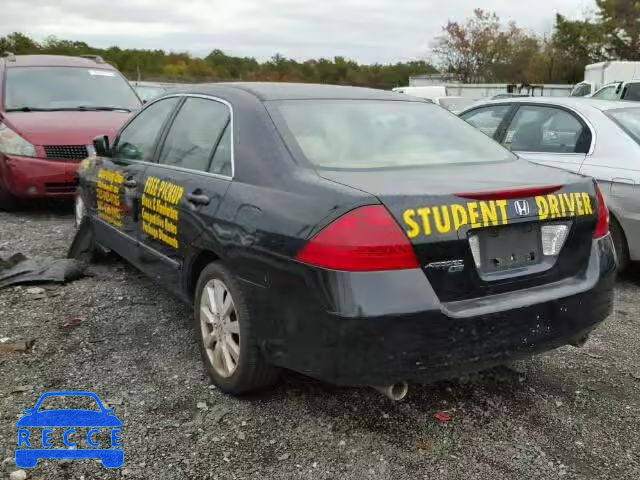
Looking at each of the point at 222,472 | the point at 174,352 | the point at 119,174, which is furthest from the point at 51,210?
the point at 222,472

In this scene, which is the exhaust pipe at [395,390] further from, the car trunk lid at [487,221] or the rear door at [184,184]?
the rear door at [184,184]

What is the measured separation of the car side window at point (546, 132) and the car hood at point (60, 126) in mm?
4306

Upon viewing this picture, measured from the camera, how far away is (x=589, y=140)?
5.04 metres

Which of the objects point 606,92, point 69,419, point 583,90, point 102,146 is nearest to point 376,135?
point 69,419

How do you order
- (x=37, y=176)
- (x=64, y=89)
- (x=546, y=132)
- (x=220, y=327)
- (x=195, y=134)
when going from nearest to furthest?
(x=220, y=327), (x=195, y=134), (x=546, y=132), (x=37, y=176), (x=64, y=89)

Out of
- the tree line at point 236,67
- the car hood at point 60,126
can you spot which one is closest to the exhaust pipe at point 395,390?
the car hood at point 60,126

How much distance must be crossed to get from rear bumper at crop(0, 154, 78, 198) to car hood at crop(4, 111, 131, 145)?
0.81ft

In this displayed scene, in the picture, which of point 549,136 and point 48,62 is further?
point 48,62

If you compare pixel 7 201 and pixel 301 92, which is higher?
pixel 301 92

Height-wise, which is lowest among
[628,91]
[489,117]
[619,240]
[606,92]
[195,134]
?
[619,240]

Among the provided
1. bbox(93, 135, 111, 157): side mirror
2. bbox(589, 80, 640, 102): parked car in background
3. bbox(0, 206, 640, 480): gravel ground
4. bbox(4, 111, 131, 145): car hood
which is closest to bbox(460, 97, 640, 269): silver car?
bbox(0, 206, 640, 480): gravel ground

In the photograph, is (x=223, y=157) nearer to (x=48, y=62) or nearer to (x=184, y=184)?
(x=184, y=184)

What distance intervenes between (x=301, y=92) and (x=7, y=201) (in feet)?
17.3

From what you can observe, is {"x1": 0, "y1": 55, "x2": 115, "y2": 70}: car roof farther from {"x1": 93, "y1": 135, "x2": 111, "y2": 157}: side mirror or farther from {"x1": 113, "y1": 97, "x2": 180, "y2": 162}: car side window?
{"x1": 113, "y1": 97, "x2": 180, "y2": 162}: car side window
